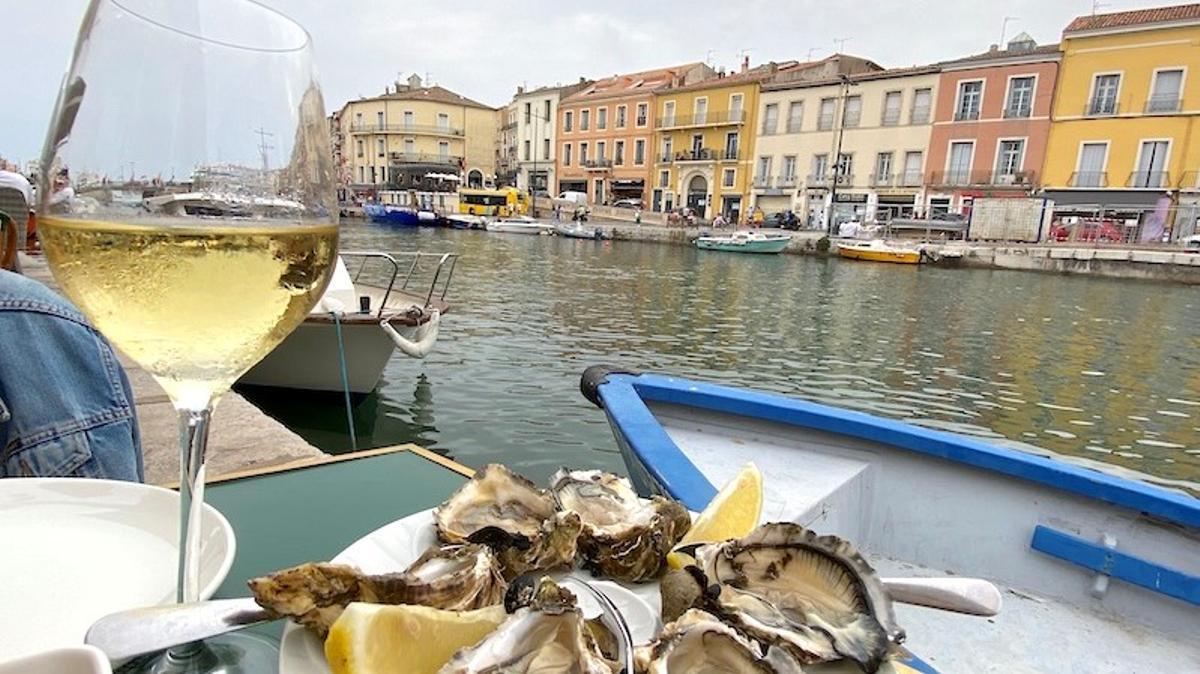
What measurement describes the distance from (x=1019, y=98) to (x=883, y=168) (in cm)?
605

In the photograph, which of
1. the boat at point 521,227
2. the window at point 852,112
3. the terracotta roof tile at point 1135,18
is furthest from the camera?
the boat at point 521,227

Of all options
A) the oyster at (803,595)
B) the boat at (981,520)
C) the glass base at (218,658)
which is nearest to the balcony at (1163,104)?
the boat at (981,520)

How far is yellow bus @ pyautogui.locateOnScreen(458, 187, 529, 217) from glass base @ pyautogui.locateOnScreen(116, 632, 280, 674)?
4263cm

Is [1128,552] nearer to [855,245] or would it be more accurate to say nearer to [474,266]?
[474,266]

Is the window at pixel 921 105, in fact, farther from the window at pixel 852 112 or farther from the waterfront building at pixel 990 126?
the window at pixel 852 112

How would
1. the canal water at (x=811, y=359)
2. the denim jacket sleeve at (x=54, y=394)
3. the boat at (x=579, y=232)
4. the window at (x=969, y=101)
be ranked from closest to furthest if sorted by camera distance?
the denim jacket sleeve at (x=54, y=394) → the canal water at (x=811, y=359) → the window at (x=969, y=101) → the boat at (x=579, y=232)

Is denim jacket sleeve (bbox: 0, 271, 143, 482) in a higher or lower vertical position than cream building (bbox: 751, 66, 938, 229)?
lower

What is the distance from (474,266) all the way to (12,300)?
2017 centimetres

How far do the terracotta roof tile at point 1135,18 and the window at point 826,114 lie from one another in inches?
379

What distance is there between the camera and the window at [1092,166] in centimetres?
2705

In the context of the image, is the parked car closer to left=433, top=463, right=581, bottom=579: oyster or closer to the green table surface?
the green table surface

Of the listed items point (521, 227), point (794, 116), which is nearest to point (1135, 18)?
point (794, 116)

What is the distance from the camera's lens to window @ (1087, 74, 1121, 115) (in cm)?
2652

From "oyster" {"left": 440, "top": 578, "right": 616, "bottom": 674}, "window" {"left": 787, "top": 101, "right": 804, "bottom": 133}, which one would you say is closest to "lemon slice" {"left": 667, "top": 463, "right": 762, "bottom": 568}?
"oyster" {"left": 440, "top": 578, "right": 616, "bottom": 674}
